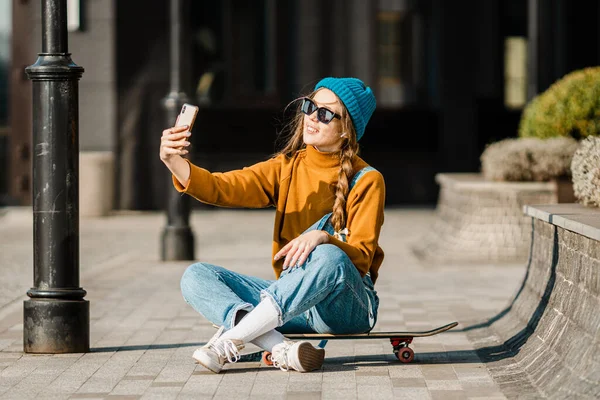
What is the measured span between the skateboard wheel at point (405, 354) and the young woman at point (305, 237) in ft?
0.96

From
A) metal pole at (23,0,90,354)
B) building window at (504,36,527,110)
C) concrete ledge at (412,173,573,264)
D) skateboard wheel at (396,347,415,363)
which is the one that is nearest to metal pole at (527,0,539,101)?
concrete ledge at (412,173,573,264)

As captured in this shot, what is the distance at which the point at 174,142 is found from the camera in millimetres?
6035

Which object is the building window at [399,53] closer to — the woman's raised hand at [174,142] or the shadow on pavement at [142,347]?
the shadow on pavement at [142,347]

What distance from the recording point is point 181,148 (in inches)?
240

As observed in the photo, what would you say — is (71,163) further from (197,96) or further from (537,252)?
(197,96)

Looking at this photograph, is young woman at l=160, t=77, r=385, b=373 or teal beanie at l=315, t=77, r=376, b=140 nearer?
young woman at l=160, t=77, r=385, b=373

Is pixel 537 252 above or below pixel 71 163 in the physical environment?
below

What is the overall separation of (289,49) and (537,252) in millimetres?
12777

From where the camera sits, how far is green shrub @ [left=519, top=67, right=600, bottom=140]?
12539mm

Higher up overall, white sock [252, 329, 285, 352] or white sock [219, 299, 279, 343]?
white sock [219, 299, 279, 343]

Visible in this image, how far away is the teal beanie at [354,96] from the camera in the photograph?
20.7ft

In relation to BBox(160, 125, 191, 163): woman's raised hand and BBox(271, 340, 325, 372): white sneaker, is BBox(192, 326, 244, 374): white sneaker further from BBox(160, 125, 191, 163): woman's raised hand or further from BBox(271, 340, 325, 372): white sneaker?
BBox(160, 125, 191, 163): woman's raised hand

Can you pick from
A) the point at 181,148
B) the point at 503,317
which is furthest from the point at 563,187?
the point at 181,148

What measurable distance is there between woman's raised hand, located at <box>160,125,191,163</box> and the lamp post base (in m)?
1.32
